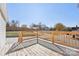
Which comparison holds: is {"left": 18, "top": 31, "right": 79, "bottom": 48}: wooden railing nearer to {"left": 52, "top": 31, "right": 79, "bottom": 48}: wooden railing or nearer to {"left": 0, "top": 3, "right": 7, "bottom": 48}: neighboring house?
{"left": 52, "top": 31, "right": 79, "bottom": 48}: wooden railing

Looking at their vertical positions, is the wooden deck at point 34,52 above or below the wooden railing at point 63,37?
below

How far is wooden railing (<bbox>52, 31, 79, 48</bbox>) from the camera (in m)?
2.25

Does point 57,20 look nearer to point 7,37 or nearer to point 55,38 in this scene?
point 55,38

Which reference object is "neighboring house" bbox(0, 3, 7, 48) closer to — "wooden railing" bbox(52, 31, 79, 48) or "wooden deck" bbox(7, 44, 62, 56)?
"wooden deck" bbox(7, 44, 62, 56)

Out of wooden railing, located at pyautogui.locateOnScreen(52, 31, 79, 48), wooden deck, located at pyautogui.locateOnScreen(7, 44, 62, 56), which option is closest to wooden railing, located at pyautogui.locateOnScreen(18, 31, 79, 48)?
wooden railing, located at pyautogui.locateOnScreen(52, 31, 79, 48)

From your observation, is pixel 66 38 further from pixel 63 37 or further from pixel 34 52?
pixel 34 52

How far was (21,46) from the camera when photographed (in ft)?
7.46

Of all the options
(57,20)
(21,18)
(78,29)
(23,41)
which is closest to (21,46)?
(23,41)

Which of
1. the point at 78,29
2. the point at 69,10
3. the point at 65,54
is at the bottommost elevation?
the point at 65,54

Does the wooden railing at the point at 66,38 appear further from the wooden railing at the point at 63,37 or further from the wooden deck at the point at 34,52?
the wooden deck at the point at 34,52

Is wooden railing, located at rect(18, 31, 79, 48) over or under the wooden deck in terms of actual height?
over

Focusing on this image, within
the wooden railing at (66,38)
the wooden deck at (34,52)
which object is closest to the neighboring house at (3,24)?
the wooden deck at (34,52)

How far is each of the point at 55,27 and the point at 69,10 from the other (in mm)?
266

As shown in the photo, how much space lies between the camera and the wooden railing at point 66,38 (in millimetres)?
2252
